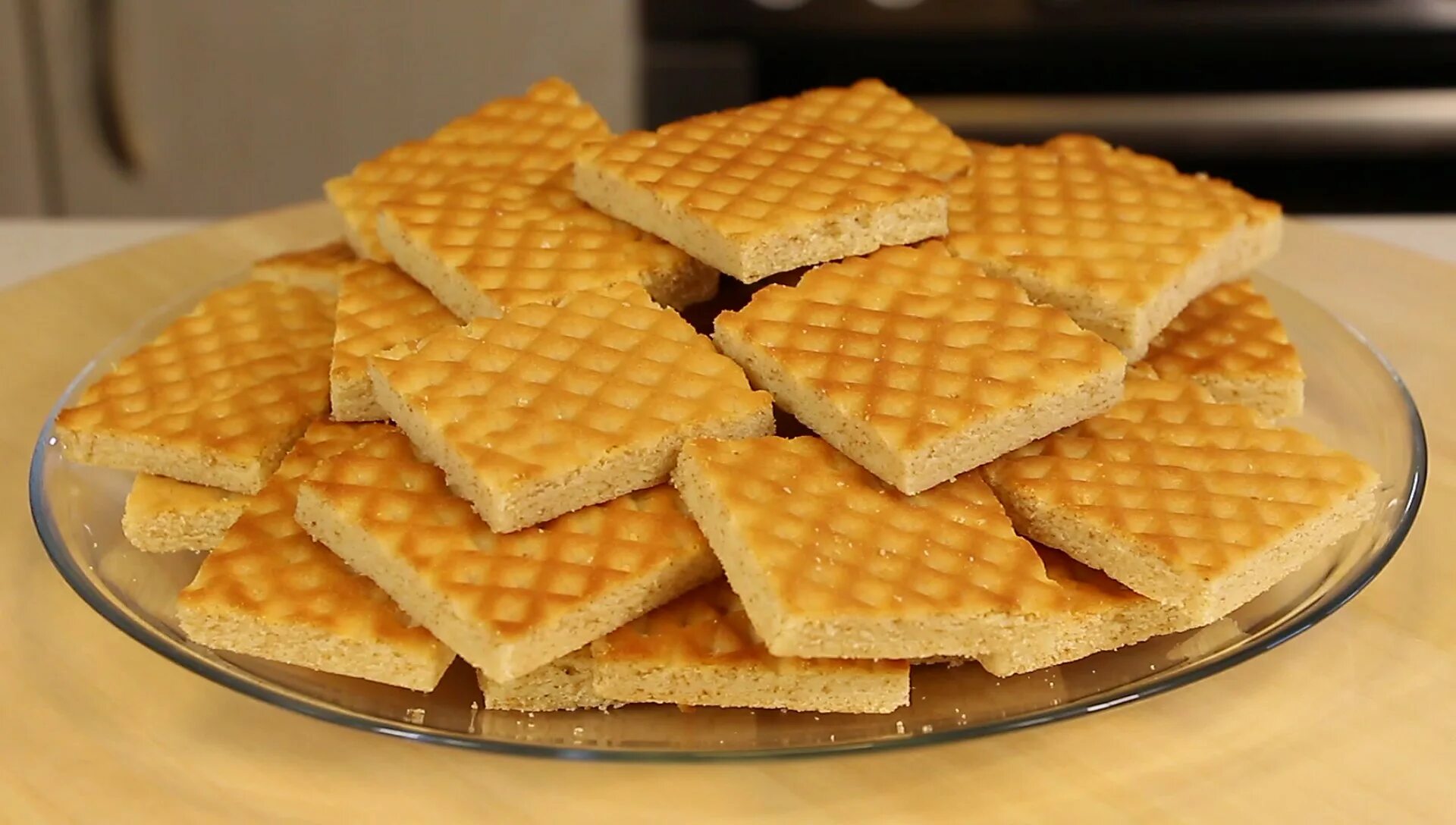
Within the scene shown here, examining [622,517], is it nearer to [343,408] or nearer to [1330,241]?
[343,408]

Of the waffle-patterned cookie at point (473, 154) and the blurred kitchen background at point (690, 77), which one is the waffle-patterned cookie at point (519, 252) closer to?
the waffle-patterned cookie at point (473, 154)

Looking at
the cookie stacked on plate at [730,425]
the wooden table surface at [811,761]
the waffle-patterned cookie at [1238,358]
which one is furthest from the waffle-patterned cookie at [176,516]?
the waffle-patterned cookie at [1238,358]

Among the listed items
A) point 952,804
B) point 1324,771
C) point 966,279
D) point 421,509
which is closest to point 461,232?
point 421,509

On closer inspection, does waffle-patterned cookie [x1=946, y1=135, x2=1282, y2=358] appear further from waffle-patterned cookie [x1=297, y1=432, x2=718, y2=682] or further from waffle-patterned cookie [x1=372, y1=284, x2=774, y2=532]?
waffle-patterned cookie [x1=297, y1=432, x2=718, y2=682]

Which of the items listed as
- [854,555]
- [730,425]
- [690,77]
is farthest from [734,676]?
[690,77]

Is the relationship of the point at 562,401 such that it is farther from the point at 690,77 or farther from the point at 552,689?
the point at 690,77
